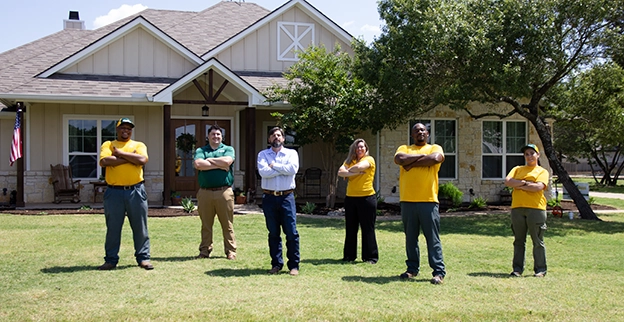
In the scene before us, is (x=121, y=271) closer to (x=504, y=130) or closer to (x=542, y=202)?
(x=542, y=202)

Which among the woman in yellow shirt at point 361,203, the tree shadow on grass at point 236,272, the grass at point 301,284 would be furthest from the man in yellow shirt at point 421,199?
the tree shadow on grass at point 236,272

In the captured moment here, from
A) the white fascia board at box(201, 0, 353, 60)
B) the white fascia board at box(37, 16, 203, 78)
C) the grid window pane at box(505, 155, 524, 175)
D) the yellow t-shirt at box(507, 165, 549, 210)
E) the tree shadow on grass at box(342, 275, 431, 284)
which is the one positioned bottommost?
the tree shadow on grass at box(342, 275, 431, 284)

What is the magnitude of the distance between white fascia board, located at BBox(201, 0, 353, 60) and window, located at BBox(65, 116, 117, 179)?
3711mm

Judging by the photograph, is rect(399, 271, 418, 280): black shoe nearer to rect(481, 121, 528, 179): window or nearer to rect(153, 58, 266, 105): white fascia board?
rect(153, 58, 266, 105): white fascia board

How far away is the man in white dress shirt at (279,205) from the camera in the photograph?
24.2 ft

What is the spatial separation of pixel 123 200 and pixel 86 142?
33.9ft

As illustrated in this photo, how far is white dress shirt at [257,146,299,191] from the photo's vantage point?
7410 millimetres

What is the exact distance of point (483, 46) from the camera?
12523mm

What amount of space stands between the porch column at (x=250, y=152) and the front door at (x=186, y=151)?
2.03 metres

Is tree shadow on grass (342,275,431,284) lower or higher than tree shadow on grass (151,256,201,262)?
lower

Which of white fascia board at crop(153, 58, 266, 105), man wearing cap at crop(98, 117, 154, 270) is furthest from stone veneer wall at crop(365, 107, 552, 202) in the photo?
man wearing cap at crop(98, 117, 154, 270)

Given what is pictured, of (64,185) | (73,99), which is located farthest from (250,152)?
(64,185)

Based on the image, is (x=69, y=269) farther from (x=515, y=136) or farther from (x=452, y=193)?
(x=515, y=136)

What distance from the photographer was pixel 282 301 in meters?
5.98
